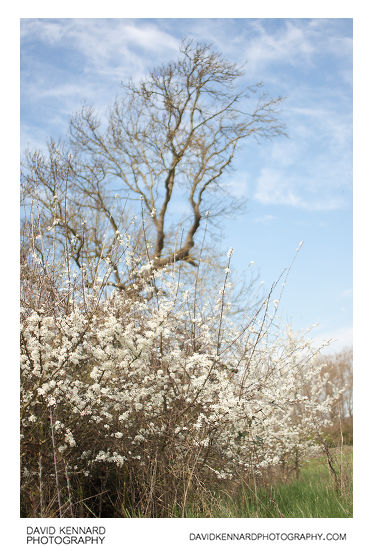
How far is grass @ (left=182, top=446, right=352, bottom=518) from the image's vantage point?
3.40 metres

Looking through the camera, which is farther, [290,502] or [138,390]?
[290,502]

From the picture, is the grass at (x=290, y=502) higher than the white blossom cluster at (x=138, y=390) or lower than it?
lower

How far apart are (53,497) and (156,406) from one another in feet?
2.95

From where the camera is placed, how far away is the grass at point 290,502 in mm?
3400

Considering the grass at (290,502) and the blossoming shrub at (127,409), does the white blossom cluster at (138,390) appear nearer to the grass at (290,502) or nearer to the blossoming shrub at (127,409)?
the blossoming shrub at (127,409)

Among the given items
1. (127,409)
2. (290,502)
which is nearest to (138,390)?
(127,409)

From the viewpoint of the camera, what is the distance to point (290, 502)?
12.8 feet

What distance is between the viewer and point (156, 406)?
11.7 feet

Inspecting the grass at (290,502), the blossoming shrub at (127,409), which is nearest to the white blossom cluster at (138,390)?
the blossoming shrub at (127,409)

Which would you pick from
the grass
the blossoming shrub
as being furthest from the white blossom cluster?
the grass

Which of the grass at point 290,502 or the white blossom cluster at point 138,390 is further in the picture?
the grass at point 290,502

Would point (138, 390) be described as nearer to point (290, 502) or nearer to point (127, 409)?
point (127, 409)
